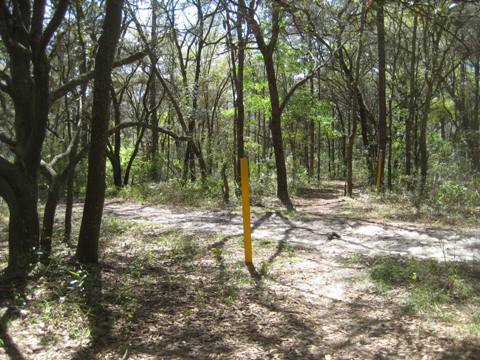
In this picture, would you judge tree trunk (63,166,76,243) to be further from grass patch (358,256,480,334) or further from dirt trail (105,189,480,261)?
grass patch (358,256,480,334)

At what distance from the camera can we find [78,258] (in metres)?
6.18

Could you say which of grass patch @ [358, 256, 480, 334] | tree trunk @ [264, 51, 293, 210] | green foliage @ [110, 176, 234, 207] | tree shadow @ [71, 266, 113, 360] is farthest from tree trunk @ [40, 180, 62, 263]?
tree trunk @ [264, 51, 293, 210]

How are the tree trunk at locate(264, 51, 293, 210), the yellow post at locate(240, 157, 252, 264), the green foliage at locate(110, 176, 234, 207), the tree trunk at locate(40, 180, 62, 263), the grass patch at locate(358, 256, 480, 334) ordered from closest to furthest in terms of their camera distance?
the grass patch at locate(358, 256, 480, 334), the yellow post at locate(240, 157, 252, 264), the tree trunk at locate(40, 180, 62, 263), the tree trunk at locate(264, 51, 293, 210), the green foliage at locate(110, 176, 234, 207)

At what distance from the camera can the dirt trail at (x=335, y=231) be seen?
716 cm

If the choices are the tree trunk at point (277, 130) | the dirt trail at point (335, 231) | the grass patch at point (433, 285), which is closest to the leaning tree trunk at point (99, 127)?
the dirt trail at point (335, 231)

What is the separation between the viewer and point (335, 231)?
343 inches

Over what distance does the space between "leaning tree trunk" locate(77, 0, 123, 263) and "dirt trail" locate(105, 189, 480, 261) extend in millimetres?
3077

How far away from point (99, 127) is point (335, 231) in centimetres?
485

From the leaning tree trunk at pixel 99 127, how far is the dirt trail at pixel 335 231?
121 inches

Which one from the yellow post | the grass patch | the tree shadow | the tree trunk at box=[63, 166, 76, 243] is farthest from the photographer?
the tree trunk at box=[63, 166, 76, 243]

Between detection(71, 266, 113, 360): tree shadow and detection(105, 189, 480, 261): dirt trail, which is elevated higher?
detection(105, 189, 480, 261): dirt trail

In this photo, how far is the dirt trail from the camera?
7.16 m

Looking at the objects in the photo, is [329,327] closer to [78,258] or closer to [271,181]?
[78,258]

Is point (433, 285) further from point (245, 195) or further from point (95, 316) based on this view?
point (95, 316)
